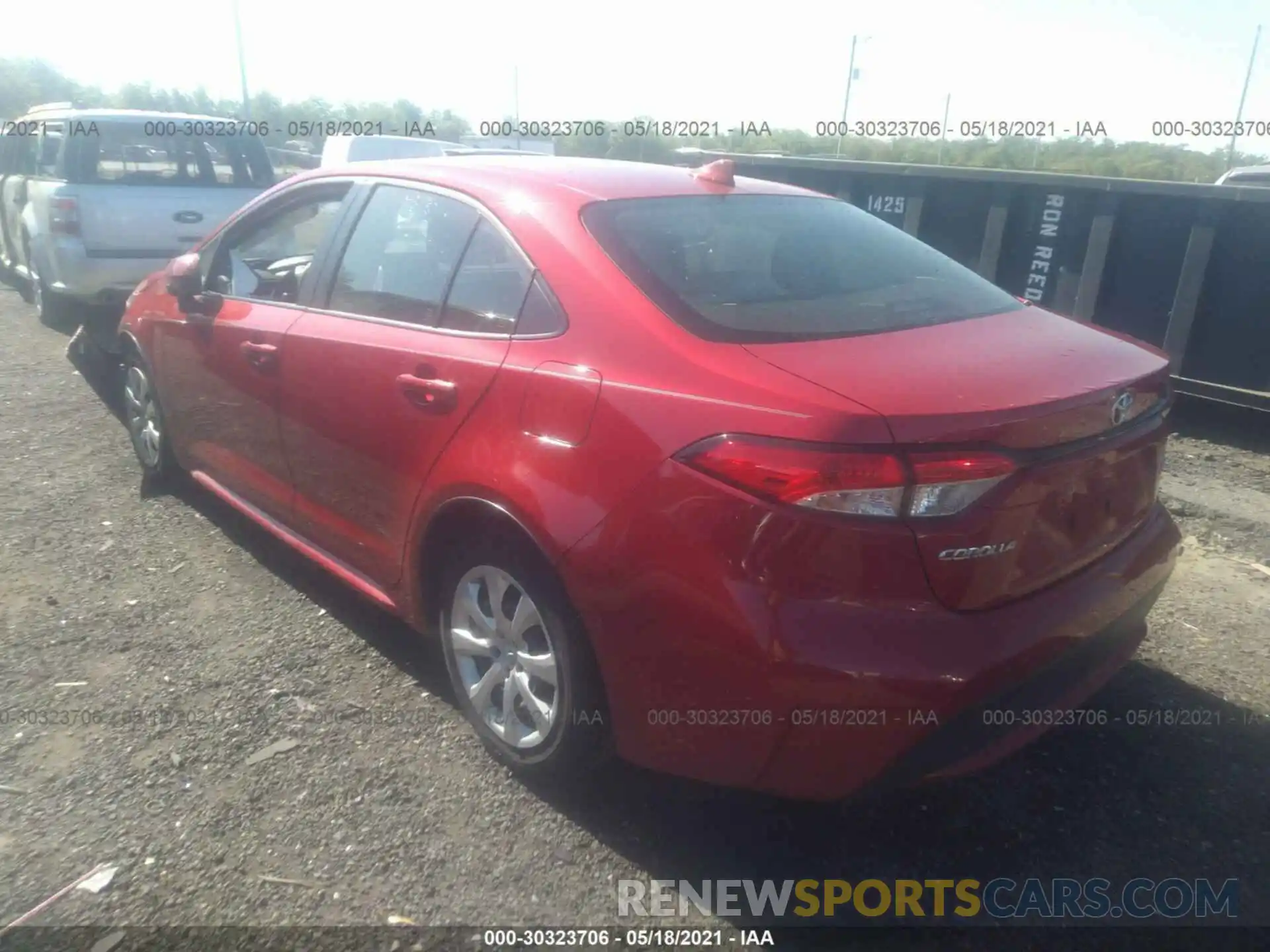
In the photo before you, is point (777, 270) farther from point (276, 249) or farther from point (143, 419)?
point (143, 419)

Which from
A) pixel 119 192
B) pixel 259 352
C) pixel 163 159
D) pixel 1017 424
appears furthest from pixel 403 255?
pixel 163 159

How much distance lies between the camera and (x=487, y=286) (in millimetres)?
2791

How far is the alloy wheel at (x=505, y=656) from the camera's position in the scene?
8.62 ft

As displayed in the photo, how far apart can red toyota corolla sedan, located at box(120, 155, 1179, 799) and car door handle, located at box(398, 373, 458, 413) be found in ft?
0.03

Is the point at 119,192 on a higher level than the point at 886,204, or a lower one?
lower

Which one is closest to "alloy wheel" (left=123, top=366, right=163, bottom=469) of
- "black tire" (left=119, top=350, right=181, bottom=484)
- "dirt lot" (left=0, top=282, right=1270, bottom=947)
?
"black tire" (left=119, top=350, right=181, bottom=484)

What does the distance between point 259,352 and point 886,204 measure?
17.0 ft

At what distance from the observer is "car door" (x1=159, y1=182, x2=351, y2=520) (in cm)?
357

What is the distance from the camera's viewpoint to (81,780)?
2787 mm

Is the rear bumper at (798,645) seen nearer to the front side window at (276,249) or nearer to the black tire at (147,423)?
the front side window at (276,249)

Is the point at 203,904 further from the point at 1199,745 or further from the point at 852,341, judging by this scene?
the point at 1199,745

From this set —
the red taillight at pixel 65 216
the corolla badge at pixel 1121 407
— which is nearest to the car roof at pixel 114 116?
the red taillight at pixel 65 216

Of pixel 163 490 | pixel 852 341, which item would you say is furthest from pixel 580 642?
pixel 163 490

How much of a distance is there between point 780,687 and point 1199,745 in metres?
1.74
